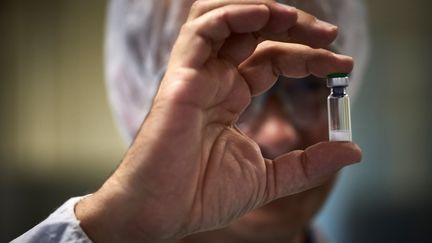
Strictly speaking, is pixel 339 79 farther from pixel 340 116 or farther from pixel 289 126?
pixel 289 126

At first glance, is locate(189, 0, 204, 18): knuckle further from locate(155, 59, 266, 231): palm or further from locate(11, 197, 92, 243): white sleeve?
locate(11, 197, 92, 243): white sleeve

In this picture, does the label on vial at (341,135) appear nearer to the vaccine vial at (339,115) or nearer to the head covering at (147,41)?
the vaccine vial at (339,115)

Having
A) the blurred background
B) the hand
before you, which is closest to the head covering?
the hand

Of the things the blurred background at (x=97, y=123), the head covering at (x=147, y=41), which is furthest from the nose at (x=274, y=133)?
the blurred background at (x=97, y=123)

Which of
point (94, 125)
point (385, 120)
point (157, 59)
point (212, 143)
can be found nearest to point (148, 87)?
point (157, 59)

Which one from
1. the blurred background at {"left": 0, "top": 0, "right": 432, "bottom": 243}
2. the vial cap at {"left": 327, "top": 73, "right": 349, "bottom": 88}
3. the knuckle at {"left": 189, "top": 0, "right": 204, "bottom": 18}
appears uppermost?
the knuckle at {"left": 189, "top": 0, "right": 204, "bottom": 18}

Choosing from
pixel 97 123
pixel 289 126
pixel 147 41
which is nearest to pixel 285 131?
pixel 289 126
